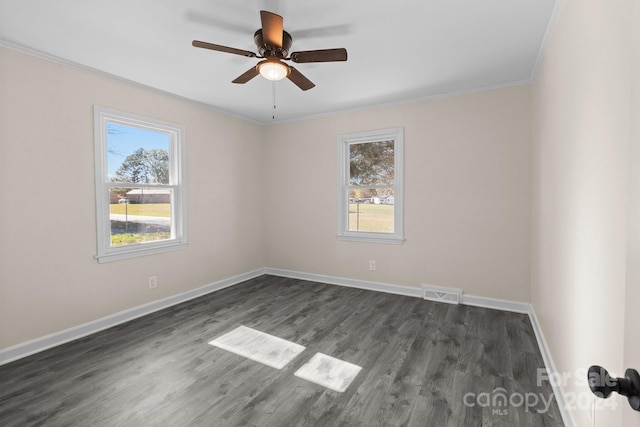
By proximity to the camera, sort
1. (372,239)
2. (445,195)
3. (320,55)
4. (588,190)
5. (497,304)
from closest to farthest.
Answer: (588,190) < (320,55) < (497,304) < (445,195) < (372,239)

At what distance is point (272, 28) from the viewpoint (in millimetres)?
2021

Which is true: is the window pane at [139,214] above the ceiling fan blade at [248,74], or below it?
below

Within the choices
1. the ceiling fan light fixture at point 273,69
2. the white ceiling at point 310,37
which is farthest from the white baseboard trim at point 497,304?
the ceiling fan light fixture at point 273,69

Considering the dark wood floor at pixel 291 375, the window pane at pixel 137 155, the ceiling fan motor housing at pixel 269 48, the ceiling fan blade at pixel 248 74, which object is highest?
the ceiling fan motor housing at pixel 269 48

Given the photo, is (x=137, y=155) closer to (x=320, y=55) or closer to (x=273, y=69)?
(x=273, y=69)

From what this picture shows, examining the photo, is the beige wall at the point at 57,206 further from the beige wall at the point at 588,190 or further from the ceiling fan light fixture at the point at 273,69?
the beige wall at the point at 588,190

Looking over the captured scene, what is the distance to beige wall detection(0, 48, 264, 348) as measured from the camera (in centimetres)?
256

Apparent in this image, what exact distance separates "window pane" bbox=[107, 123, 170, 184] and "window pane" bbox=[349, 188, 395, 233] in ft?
8.62

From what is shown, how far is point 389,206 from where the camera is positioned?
435cm

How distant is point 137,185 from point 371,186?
9.92 ft

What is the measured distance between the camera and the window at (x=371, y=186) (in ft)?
14.0

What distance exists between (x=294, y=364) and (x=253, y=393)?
0.44m

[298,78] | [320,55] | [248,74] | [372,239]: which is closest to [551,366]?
[372,239]

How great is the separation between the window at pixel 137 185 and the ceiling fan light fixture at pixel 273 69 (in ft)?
6.51
